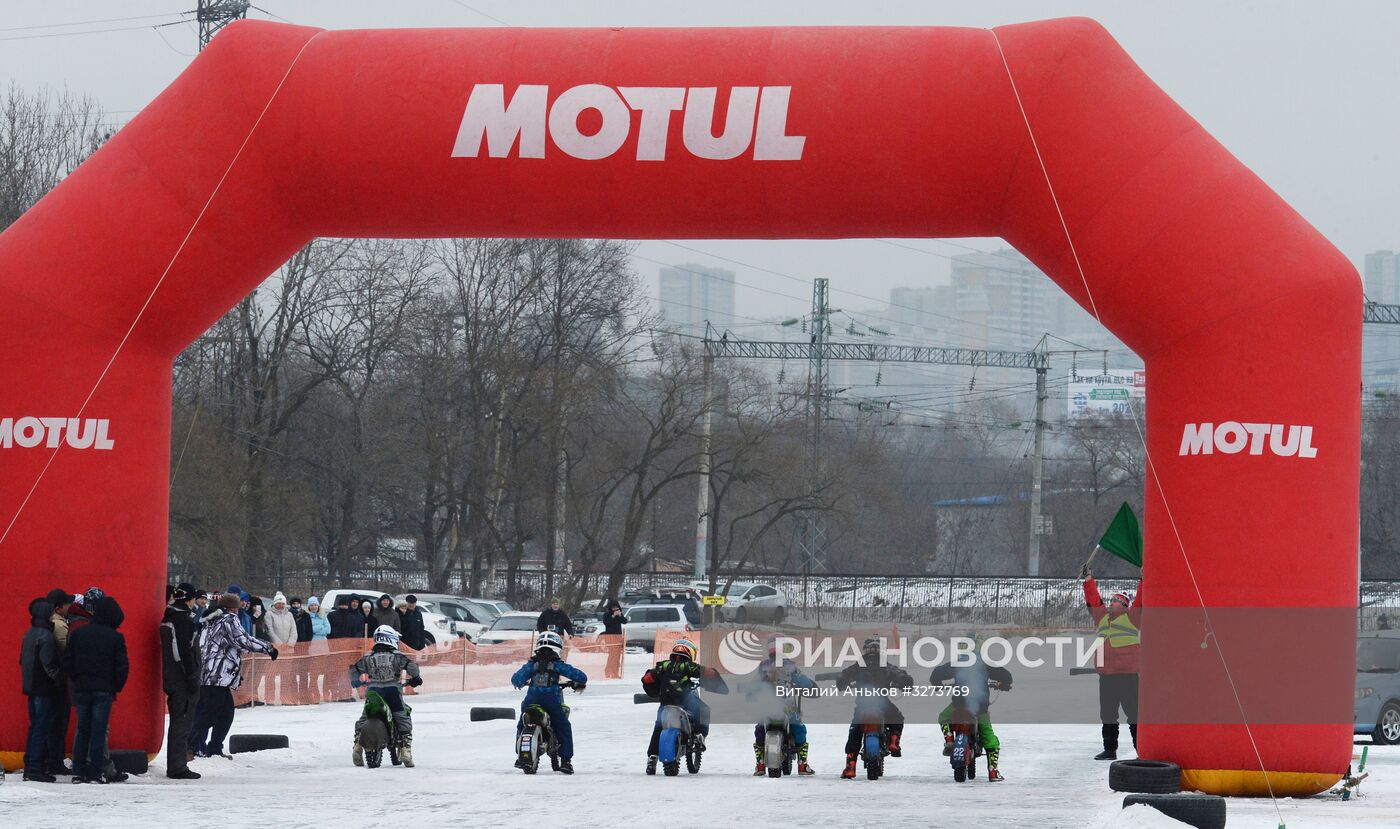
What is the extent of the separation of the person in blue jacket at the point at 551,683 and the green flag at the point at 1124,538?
4687 mm

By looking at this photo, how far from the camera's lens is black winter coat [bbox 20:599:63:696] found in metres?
12.8

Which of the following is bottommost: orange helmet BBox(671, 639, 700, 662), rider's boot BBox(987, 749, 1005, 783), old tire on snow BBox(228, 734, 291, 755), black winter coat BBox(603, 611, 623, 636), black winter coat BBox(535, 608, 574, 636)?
old tire on snow BBox(228, 734, 291, 755)

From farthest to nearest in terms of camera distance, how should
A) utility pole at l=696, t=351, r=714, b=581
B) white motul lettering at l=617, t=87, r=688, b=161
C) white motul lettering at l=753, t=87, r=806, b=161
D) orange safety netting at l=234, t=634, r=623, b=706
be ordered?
utility pole at l=696, t=351, r=714, b=581
orange safety netting at l=234, t=634, r=623, b=706
white motul lettering at l=617, t=87, r=688, b=161
white motul lettering at l=753, t=87, r=806, b=161

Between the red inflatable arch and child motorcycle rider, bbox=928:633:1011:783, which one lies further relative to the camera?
child motorcycle rider, bbox=928:633:1011:783

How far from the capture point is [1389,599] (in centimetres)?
4428

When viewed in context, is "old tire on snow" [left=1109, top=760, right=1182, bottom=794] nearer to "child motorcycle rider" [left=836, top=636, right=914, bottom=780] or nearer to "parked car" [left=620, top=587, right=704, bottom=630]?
"child motorcycle rider" [left=836, top=636, right=914, bottom=780]

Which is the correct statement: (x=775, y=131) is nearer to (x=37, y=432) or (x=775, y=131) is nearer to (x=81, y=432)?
(x=81, y=432)

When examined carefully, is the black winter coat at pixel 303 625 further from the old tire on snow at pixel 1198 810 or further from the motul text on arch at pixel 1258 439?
the old tire on snow at pixel 1198 810

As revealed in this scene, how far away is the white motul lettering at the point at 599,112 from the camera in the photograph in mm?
12789

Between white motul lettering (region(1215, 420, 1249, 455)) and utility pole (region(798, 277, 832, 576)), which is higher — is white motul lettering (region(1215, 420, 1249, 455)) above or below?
below

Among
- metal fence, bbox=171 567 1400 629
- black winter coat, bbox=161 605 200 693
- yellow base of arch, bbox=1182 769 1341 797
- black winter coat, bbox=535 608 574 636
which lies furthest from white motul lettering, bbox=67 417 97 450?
metal fence, bbox=171 567 1400 629

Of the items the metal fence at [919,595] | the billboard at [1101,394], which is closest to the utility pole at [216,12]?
the metal fence at [919,595]

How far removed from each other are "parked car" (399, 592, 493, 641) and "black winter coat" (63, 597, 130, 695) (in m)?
23.2

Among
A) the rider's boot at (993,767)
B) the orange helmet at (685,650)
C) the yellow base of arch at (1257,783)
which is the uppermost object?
the orange helmet at (685,650)
